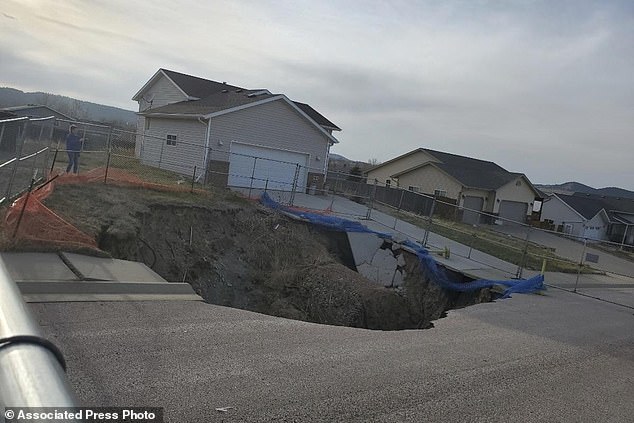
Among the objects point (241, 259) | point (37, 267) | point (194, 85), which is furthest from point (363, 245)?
point (194, 85)

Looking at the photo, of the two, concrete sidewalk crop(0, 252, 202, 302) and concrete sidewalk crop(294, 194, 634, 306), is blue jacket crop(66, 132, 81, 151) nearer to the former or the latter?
concrete sidewalk crop(294, 194, 634, 306)

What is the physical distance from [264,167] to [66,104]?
88.6 meters

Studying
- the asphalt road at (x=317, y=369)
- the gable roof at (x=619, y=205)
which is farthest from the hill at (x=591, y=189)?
the asphalt road at (x=317, y=369)

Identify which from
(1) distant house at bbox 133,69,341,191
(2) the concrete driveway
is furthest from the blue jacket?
(2) the concrete driveway

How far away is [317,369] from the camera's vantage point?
5.46 m

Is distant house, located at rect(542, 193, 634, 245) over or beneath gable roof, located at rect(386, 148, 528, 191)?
beneath

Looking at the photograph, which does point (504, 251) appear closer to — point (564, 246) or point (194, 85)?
point (564, 246)

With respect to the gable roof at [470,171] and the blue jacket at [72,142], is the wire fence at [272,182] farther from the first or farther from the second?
the gable roof at [470,171]

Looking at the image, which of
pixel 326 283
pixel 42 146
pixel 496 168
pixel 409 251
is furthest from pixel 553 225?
pixel 42 146

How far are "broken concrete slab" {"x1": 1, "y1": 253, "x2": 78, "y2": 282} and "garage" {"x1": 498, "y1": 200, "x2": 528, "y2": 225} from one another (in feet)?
128

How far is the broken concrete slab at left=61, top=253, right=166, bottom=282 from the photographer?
7.55 metres

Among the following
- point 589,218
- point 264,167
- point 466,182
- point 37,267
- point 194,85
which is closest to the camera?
point 37,267

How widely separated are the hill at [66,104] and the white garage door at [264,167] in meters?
53.9

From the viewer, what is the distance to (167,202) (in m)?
14.2
